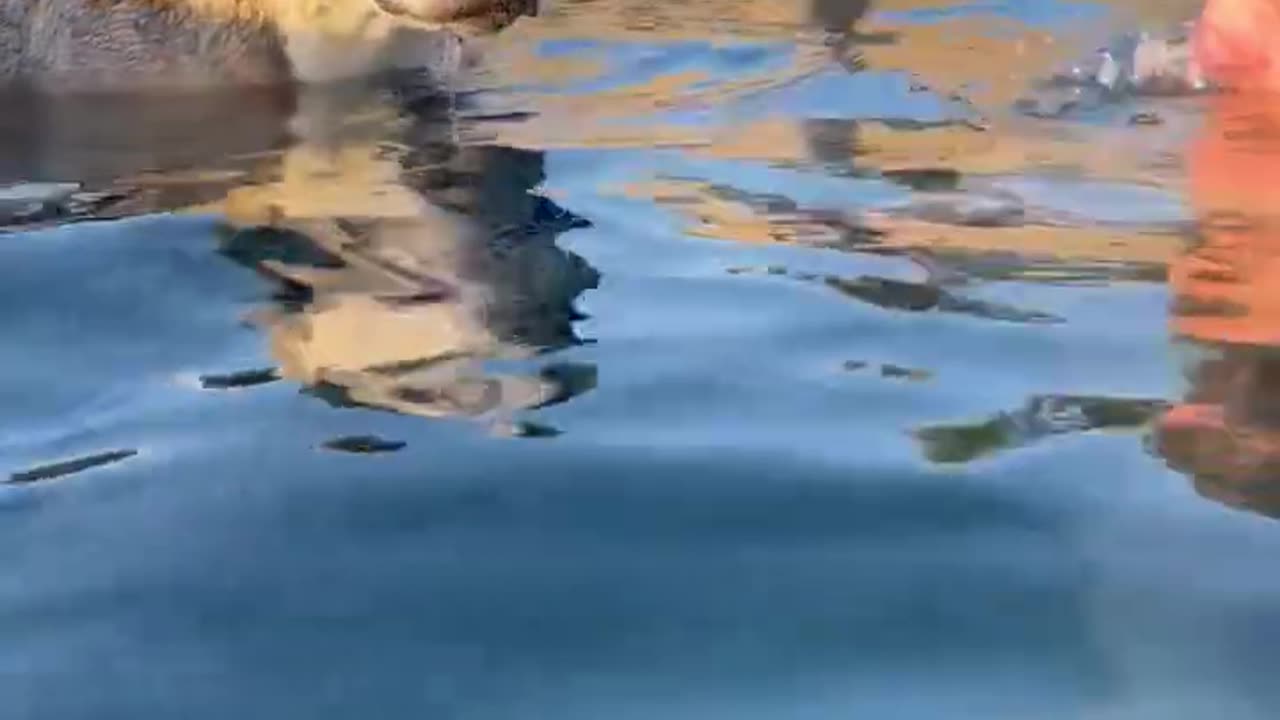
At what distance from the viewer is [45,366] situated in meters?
2.76

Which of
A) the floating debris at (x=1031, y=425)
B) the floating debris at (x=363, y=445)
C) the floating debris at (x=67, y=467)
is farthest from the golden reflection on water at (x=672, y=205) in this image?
the floating debris at (x=67, y=467)

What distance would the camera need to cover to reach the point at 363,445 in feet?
7.68

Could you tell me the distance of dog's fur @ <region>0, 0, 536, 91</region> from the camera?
198 inches

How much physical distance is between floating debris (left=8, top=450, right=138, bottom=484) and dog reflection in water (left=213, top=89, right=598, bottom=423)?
A: 286 mm

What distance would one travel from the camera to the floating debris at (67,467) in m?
2.31

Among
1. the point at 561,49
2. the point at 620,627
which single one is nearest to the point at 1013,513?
the point at 620,627

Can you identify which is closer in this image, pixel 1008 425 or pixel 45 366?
pixel 1008 425

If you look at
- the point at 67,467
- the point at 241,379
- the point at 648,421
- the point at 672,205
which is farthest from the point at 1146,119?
the point at 67,467

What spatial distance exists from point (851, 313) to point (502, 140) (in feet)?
5.35

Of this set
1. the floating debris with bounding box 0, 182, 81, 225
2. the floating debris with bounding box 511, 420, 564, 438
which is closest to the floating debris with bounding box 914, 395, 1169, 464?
the floating debris with bounding box 511, 420, 564, 438

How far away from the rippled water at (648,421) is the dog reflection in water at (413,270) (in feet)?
0.04

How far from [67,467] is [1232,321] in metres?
1.48

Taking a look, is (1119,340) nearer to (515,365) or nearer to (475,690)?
(515,365)

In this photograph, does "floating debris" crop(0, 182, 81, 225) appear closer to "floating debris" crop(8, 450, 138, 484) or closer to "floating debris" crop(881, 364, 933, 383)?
"floating debris" crop(8, 450, 138, 484)
